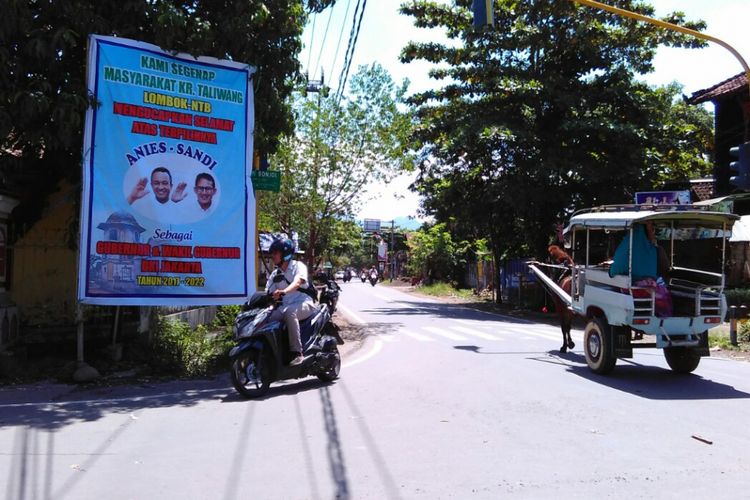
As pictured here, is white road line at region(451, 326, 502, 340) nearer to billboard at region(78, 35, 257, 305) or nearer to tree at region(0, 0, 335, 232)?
billboard at region(78, 35, 257, 305)

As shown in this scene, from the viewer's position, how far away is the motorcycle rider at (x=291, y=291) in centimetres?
723

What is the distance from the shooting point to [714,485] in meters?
4.29

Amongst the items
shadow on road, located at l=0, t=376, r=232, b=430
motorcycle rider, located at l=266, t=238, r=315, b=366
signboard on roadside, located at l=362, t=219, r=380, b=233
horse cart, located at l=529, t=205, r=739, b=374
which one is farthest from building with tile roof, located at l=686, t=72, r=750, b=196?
signboard on roadside, located at l=362, t=219, r=380, b=233

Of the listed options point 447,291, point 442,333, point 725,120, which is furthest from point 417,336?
point 447,291

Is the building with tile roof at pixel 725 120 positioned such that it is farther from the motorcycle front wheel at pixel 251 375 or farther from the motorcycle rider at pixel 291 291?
the motorcycle front wheel at pixel 251 375

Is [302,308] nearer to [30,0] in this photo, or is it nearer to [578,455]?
[578,455]

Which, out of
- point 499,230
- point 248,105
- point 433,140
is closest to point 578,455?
point 248,105

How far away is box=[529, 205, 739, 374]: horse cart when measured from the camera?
771 cm

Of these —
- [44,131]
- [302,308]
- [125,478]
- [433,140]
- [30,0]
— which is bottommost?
[125,478]

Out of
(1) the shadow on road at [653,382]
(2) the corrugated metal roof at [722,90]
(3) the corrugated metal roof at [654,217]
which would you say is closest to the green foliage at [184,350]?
(1) the shadow on road at [653,382]

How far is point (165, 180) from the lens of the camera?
8844 mm

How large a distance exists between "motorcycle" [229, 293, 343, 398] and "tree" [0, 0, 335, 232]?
11.5 feet

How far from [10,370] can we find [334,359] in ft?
14.5

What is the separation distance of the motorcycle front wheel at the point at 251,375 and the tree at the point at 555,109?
14.3 meters
